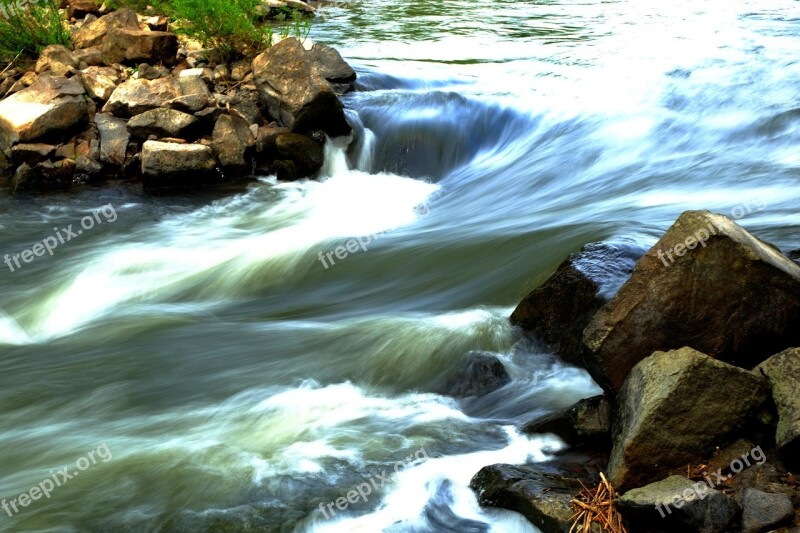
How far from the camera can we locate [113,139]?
1016cm

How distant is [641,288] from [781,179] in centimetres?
443

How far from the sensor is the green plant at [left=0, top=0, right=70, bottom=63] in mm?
11430

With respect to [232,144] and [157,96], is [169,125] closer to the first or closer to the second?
[157,96]

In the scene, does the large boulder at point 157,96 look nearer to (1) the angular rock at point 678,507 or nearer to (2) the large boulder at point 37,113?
(2) the large boulder at point 37,113

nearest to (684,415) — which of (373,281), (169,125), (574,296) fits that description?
(574,296)

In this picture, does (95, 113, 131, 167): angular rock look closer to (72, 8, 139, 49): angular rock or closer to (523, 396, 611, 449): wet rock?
(72, 8, 139, 49): angular rock

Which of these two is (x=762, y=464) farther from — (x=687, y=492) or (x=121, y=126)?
(x=121, y=126)

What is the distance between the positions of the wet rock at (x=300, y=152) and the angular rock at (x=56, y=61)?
2.91 meters

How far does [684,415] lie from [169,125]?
7535mm

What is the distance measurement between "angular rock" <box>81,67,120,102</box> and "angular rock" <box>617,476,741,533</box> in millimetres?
8710

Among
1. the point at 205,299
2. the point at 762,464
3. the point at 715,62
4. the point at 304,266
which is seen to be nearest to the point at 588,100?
the point at 715,62

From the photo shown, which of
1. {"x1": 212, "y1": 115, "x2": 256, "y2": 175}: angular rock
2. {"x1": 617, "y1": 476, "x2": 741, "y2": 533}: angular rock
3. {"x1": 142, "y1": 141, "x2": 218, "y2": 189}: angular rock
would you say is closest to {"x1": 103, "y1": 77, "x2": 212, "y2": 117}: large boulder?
{"x1": 212, "y1": 115, "x2": 256, "y2": 175}: angular rock

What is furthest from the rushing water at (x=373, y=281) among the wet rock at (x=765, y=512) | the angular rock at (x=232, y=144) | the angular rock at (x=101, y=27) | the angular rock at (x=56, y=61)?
the angular rock at (x=101, y=27)

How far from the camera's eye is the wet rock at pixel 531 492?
151 inches
